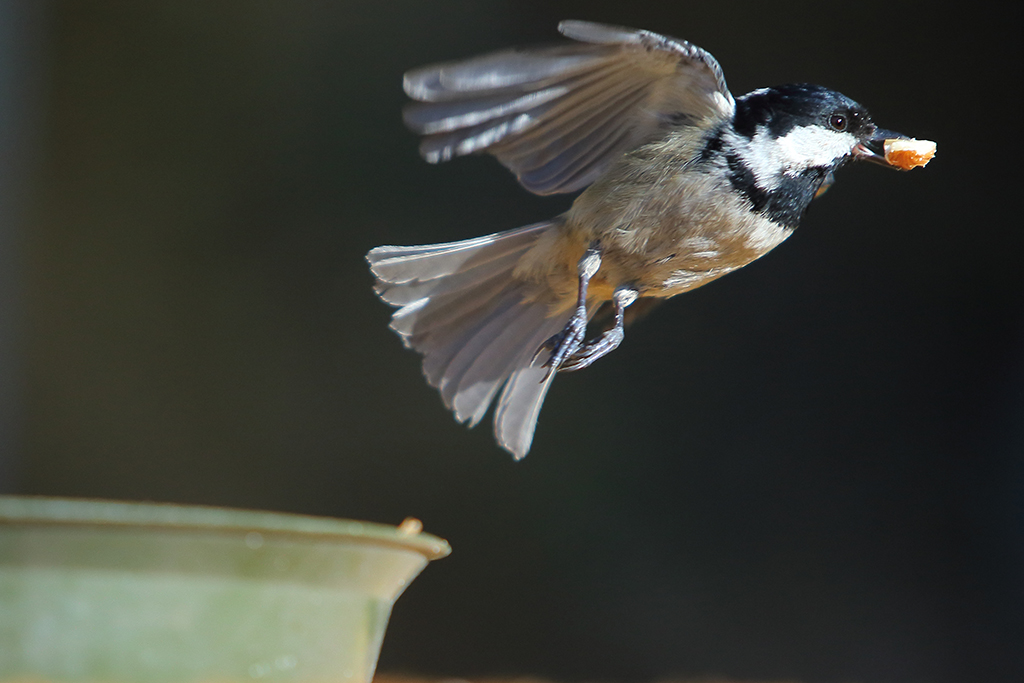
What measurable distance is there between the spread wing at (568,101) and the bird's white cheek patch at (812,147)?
0.28 feet

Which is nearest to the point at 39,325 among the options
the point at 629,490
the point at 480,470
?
the point at 480,470

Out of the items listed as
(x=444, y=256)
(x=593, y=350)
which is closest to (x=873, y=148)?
(x=593, y=350)

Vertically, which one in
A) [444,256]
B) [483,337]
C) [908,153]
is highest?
[908,153]

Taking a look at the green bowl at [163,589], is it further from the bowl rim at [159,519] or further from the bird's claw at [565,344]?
the bird's claw at [565,344]

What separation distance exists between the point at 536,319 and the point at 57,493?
6.95 feet

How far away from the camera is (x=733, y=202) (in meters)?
1.17

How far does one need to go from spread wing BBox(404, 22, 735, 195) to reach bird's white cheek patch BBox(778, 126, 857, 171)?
3.4 inches

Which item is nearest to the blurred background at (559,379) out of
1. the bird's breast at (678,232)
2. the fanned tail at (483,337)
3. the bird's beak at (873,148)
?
the fanned tail at (483,337)

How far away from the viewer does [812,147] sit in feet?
3.98

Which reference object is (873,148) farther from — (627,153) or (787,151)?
(627,153)

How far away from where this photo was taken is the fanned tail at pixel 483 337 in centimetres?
146

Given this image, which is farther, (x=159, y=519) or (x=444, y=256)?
(x=444, y=256)

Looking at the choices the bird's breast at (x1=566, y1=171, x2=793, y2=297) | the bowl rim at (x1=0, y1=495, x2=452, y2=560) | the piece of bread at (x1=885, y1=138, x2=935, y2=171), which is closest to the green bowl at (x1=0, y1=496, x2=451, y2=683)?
the bowl rim at (x1=0, y1=495, x2=452, y2=560)

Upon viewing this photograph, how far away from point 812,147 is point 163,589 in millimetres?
965
